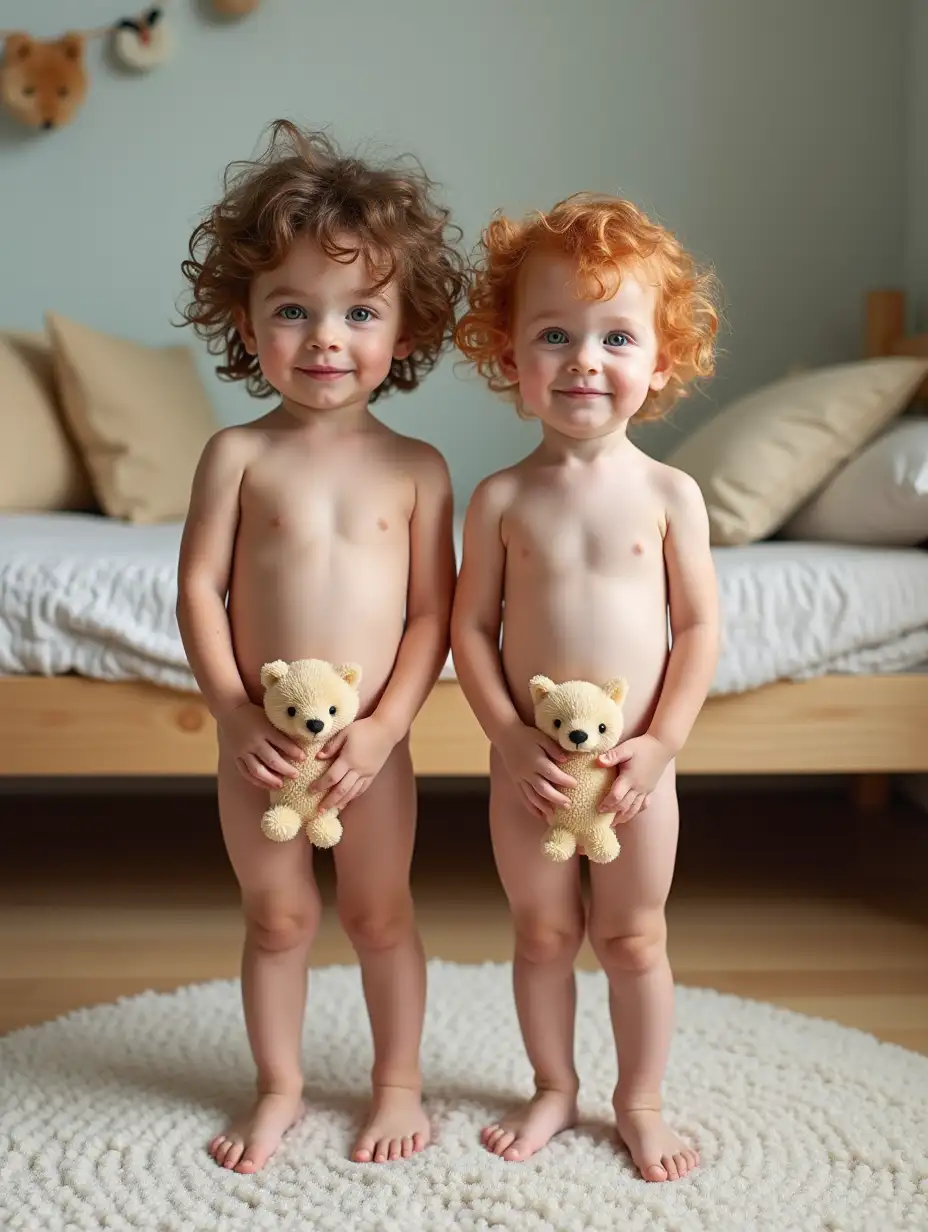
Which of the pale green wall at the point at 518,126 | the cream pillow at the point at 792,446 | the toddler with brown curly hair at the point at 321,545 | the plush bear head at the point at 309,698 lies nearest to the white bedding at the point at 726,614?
the cream pillow at the point at 792,446

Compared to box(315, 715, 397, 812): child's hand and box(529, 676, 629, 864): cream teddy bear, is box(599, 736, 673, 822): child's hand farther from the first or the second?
box(315, 715, 397, 812): child's hand

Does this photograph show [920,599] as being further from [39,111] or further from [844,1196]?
[39,111]

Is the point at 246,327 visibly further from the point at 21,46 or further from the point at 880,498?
the point at 21,46

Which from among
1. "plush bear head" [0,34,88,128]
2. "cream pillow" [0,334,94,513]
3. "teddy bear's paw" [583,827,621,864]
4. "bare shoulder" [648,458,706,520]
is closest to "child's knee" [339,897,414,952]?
"teddy bear's paw" [583,827,621,864]

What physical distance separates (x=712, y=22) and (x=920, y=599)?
142 centimetres

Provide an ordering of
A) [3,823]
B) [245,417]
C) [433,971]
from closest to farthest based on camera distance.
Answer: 1. [433,971]
2. [3,823]
3. [245,417]

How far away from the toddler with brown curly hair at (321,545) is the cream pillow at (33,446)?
1.07 metres

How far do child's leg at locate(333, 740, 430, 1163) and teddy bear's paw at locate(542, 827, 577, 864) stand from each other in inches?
6.5

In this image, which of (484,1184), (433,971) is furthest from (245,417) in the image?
(484,1184)

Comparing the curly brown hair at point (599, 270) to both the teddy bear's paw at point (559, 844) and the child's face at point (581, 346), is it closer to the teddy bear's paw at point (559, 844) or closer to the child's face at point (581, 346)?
the child's face at point (581, 346)

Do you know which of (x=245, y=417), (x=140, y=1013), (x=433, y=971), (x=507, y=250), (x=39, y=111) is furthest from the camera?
(x=245, y=417)

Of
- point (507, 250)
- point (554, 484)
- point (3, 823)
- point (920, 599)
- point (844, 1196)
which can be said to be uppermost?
point (507, 250)

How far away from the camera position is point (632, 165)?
2654mm

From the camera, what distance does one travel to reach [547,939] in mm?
1227
